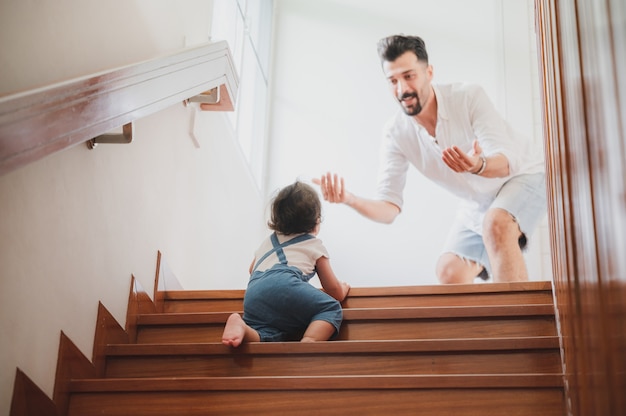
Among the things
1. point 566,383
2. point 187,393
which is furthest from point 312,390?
point 566,383

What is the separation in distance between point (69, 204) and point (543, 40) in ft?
5.36

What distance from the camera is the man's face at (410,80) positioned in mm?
4777

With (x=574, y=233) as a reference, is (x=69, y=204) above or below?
above

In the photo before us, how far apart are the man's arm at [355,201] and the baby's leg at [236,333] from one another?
4.14ft

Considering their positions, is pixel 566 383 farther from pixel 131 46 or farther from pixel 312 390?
pixel 131 46

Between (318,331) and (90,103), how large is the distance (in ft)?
4.22

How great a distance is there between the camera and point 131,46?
135 inches

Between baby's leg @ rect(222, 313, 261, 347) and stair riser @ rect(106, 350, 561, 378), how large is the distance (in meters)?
0.08

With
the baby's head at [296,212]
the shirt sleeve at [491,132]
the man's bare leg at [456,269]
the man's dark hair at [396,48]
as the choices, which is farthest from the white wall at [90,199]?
the shirt sleeve at [491,132]

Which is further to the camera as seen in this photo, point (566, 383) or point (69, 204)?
point (69, 204)

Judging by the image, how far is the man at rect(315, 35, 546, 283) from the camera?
14.0 ft

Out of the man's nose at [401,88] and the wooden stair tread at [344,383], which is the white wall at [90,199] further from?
the man's nose at [401,88]

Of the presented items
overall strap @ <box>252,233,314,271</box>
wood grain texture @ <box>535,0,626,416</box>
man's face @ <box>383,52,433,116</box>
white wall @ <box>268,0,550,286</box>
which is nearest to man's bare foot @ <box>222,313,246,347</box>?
overall strap @ <box>252,233,314,271</box>

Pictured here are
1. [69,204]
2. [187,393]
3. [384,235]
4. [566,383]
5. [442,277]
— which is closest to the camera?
[566,383]
